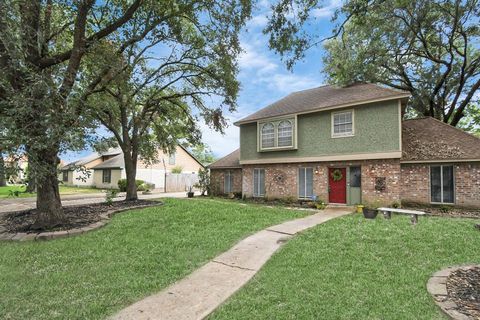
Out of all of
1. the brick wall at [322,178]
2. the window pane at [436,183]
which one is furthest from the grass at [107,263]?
the window pane at [436,183]

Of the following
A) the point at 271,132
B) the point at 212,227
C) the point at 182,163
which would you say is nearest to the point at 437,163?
the point at 271,132

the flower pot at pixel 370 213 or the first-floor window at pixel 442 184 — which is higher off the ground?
the first-floor window at pixel 442 184

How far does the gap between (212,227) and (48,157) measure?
516 centimetres

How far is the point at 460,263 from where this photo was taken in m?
5.14

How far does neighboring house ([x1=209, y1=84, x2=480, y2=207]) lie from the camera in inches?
465

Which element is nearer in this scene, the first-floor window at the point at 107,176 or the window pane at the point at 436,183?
the window pane at the point at 436,183

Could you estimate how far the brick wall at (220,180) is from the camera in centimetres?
1850

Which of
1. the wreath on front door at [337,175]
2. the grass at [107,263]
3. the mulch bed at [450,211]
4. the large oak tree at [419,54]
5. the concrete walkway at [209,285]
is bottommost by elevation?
the concrete walkway at [209,285]

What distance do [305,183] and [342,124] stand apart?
3.67 meters

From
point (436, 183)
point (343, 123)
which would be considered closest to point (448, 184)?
point (436, 183)

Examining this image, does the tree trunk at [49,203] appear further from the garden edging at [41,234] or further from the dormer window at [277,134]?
the dormer window at [277,134]

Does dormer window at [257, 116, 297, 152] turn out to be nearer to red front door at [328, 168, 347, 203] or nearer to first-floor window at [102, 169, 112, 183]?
red front door at [328, 168, 347, 203]

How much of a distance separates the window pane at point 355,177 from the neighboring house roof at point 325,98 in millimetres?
3231

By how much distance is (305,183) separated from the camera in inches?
572
